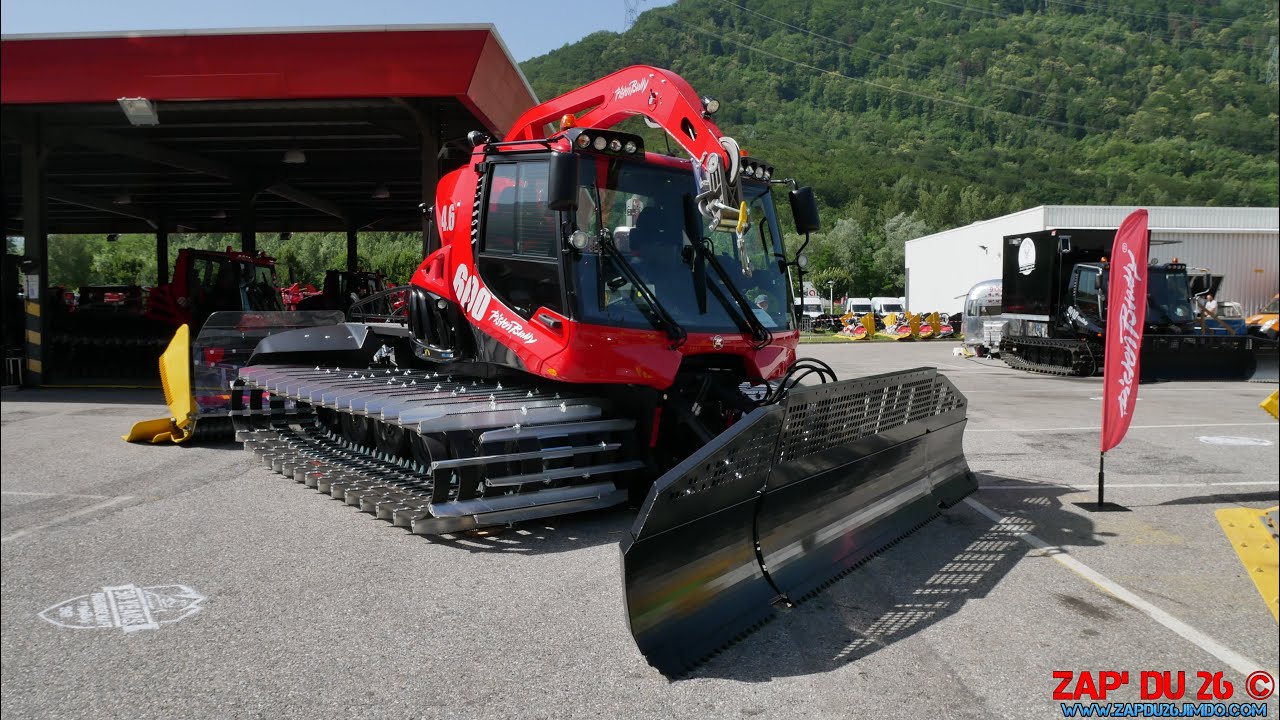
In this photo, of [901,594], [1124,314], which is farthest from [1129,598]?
[1124,314]

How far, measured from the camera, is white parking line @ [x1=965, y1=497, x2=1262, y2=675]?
134 inches

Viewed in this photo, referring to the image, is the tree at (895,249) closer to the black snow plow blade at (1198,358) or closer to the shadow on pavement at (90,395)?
the black snow plow blade at (1198,358)

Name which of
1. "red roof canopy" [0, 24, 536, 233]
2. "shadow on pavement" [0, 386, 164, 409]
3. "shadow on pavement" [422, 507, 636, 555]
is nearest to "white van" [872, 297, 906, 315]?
"red roof canopy" [0, 24, 536, 233]

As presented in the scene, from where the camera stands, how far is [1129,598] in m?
4.14

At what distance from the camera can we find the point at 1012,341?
20.7 metres

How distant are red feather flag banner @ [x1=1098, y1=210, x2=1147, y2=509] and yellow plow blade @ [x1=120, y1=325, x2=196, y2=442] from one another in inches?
326

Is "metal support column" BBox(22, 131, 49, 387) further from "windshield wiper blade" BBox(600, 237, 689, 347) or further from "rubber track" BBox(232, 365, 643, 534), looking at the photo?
"windshield wiper blade" BBox(600, 237, 689, 347)

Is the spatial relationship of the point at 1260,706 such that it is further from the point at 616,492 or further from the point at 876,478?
the point at 616,492

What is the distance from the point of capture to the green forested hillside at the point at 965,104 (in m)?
34.4

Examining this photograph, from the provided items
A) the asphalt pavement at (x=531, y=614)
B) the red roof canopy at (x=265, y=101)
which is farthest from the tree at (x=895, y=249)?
the asphalt pavement at (x=531, y=614)

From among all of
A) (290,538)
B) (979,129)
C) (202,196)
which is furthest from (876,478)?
(979,129)

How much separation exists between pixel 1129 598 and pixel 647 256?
339 centimetres

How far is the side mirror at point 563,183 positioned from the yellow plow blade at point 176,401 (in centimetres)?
547

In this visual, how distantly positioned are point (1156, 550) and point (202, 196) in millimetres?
27783
